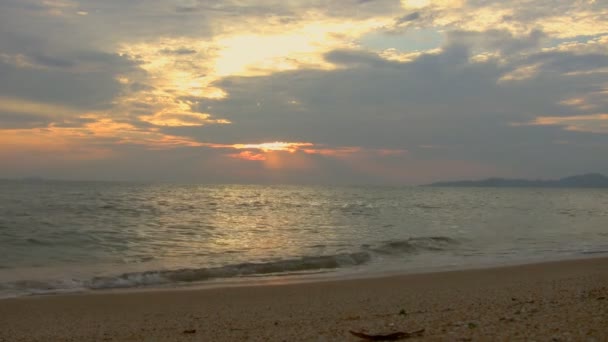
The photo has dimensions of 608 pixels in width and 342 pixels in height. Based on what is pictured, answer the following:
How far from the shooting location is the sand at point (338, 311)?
7.65 meters

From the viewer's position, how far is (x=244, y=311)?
1087cm

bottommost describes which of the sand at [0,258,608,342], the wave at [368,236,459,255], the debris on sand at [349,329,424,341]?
the wave at [368,236,459,255]

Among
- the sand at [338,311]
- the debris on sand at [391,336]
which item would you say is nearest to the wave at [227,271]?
the sand at [338,311]

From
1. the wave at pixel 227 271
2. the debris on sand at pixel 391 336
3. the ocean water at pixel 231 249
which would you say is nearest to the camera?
the debris on sand at pixel 391 336

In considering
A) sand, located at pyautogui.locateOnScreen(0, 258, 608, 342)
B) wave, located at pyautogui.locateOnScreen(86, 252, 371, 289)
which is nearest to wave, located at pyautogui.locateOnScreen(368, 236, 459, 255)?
wave, located at pyautogui.locateOnScreen(86, 252, 371, 289)

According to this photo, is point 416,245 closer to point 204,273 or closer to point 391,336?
point 204,273

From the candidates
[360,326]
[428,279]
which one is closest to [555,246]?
[428,279]

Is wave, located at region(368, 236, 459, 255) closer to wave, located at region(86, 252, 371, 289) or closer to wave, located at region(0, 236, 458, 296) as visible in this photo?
wave, located at region(0, 236, 458, 296)

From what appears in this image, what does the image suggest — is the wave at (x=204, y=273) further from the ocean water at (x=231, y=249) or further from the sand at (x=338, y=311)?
the sand at (x=338, y=311)

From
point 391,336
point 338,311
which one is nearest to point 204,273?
point 338,311

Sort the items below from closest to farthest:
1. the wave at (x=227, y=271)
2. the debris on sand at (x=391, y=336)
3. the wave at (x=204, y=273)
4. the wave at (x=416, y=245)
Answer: the debris on sand at (x=391, y=336), the wave at (x=204, y=273), the wave at (x=227, y=271), the wave at (x=416, y=245)

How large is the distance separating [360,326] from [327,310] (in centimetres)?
252

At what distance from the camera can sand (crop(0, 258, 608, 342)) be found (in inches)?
301

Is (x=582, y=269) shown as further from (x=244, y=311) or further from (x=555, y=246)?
(x=244, y=311)
